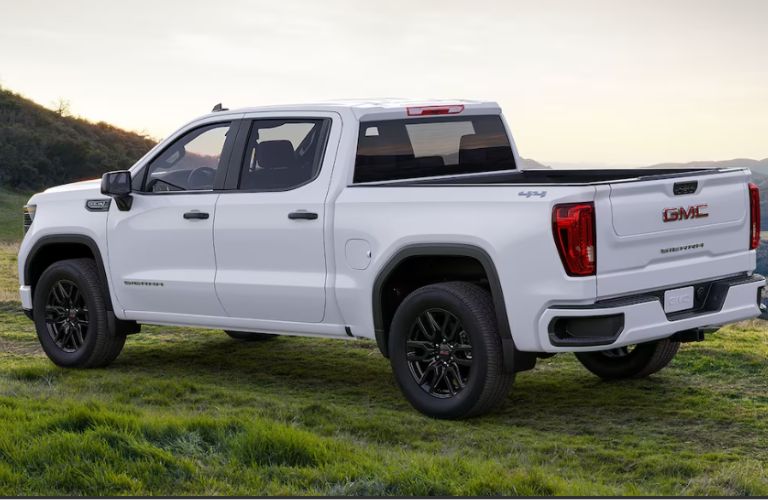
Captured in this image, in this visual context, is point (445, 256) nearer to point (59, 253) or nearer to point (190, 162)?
point (190, 162)

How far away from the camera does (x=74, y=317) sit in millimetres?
9852

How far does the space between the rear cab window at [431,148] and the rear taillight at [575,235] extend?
Result: 175 cm

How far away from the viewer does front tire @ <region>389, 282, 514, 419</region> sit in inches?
288

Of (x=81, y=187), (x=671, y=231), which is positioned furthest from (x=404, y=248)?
(x=81, y=187)

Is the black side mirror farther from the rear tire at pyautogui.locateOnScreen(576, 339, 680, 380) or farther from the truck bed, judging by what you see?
the rear tire at pyautogui.locateOnScreen(576, 339, 680, 380)

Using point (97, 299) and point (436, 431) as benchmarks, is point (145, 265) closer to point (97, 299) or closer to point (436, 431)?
point (97, 299)

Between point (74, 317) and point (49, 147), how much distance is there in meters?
61.2

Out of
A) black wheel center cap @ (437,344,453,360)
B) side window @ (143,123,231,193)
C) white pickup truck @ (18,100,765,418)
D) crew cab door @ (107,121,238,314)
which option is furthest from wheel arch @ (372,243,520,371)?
side window @ (143,123,231,193)

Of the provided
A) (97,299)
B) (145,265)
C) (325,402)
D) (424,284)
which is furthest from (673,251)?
(97,299)

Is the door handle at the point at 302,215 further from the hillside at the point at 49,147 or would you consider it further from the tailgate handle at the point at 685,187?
the hillside at the point at 49,147

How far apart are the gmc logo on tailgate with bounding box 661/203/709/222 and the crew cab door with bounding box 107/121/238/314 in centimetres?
314

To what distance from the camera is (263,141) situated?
28.4 ft

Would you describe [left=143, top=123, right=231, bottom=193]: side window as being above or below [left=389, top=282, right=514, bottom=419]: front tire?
above

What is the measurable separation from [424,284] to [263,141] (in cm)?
158
